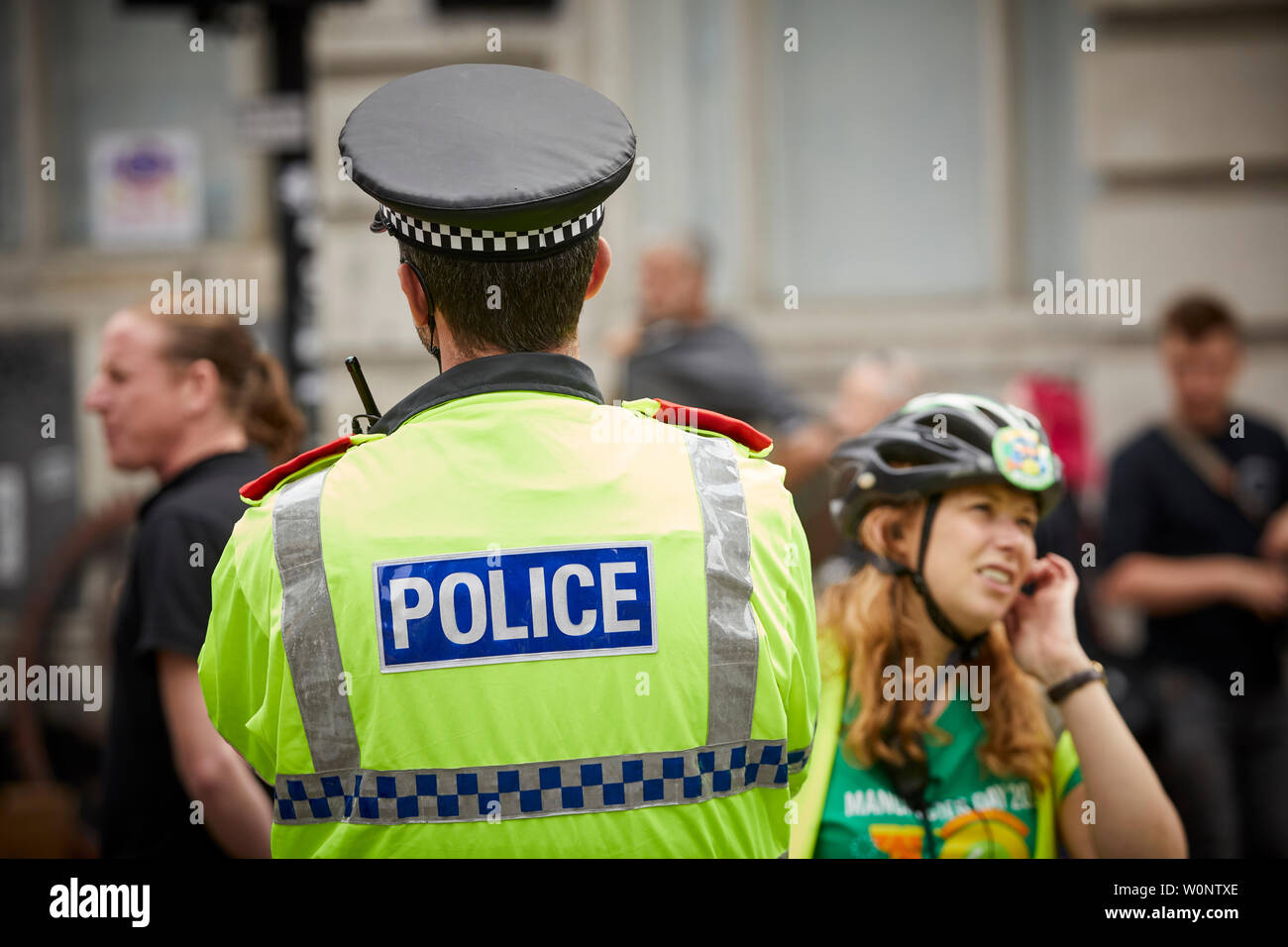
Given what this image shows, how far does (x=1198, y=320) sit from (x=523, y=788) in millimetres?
3874

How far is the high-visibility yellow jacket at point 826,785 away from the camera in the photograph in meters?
2.33

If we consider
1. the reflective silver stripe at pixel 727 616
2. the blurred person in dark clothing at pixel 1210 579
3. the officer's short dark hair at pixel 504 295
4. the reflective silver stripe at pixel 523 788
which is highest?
the officer's short dark hair at pixel 504 295

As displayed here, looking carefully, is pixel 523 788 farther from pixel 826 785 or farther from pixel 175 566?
pixel 175 566

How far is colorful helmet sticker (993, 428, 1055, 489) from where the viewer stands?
7.86 feet

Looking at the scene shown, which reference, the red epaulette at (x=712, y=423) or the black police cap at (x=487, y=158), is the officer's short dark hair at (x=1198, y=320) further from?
the black police cap at (x=487, y=158)

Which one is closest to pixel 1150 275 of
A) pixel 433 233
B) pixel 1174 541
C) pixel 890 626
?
pixel 1174 541

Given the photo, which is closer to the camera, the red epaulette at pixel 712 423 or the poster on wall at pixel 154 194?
the red epaulette at pixel 712 423

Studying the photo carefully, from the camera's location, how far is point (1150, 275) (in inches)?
251

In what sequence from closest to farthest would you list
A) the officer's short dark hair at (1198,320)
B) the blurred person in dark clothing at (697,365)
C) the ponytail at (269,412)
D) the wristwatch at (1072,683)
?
the wristwatch at (1072,683)
the ponytail at (269,412)
the blurred person in dark clothing at (697,365)
the officer's short dark hair at (1198,320)

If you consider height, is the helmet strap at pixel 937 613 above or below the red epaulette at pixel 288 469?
below

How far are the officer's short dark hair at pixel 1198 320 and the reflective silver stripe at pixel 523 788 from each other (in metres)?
3.64

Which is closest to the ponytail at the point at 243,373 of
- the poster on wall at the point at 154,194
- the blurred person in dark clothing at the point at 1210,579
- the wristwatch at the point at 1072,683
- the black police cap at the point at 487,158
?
→ the black police cap at the point at 487,158

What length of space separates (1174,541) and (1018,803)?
2.64 metres

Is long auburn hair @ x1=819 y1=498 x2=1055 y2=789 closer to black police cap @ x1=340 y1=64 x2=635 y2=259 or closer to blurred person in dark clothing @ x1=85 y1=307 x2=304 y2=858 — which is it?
black police cap @ x1=340 y1=64 x2=635 y2=259
